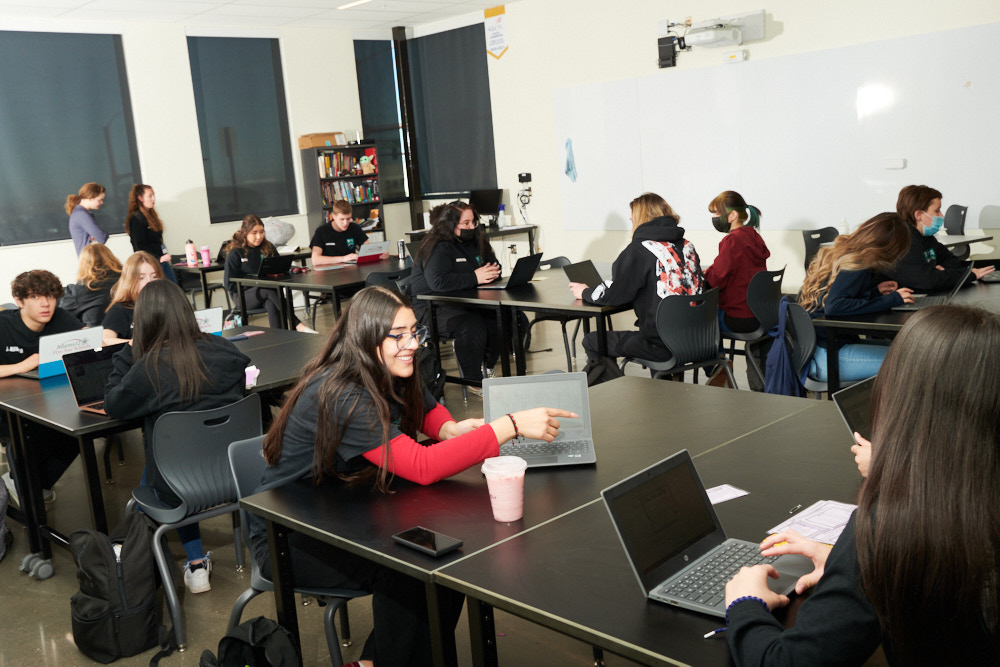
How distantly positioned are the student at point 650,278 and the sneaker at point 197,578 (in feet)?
7.38

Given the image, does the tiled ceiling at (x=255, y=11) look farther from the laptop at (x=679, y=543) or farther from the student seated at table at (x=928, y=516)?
the student seated at table at (x=928, y=516)

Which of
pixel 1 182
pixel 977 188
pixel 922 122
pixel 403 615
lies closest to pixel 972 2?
pixel 922 122

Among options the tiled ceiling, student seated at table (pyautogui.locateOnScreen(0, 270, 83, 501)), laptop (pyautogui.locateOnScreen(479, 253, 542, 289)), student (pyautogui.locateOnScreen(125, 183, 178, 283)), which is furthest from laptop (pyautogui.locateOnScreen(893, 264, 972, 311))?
student (pyautogui.locateOnScreen(125, 183, 178, 283))

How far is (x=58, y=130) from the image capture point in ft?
27.4

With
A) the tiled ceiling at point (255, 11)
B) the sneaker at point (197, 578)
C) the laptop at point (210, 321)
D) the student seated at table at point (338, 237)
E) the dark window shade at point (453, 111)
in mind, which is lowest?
the sneaker at point (197, 578)

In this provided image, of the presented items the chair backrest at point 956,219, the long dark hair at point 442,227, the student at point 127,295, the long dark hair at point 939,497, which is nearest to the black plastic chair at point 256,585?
the long dark hair at point 939,497

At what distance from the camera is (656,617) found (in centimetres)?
141

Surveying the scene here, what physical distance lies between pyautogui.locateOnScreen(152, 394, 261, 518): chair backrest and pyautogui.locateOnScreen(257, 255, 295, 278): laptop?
370 cm

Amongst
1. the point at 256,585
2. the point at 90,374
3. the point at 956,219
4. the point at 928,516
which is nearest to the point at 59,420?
the point at 90,374

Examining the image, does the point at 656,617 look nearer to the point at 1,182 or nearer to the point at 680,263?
the point at 680,263

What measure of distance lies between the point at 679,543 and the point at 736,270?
343 centimetres

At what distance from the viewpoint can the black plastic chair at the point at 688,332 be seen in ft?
13.7

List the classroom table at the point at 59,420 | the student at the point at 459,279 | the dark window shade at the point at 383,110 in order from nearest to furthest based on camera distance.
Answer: the classroom table at the point at 59,420 < the student at the point at 459,279 < the dark window shade at the point at 383,110

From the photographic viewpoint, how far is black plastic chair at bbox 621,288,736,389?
13.7 feet
